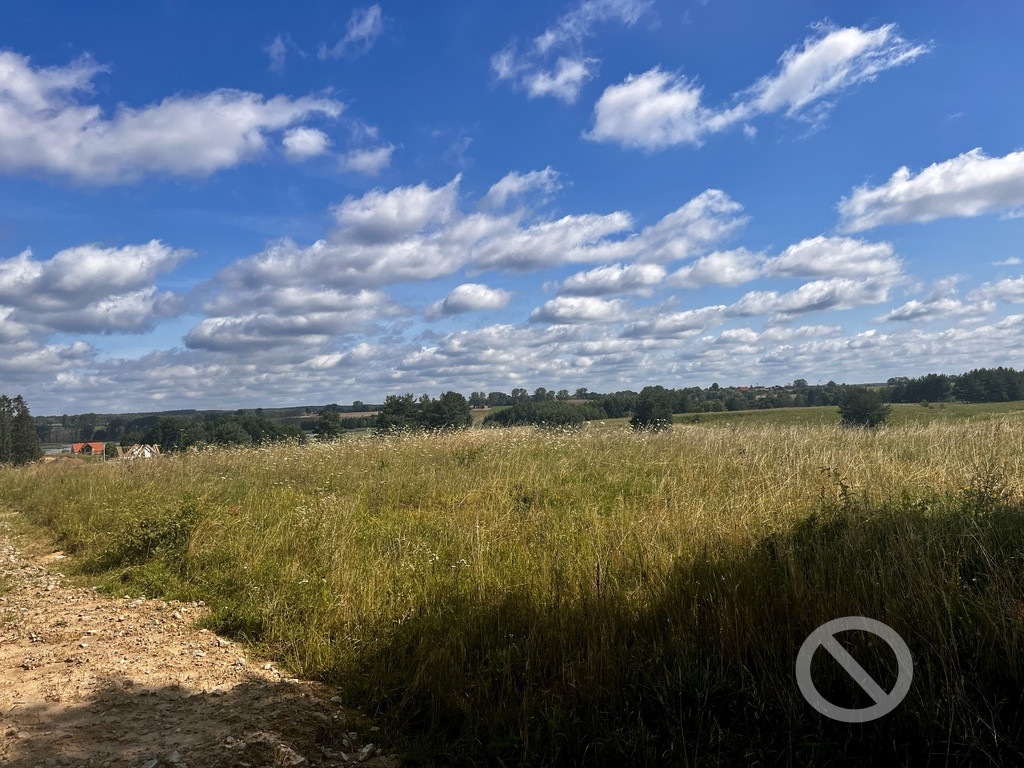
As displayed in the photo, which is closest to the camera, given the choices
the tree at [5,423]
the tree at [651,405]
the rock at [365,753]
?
the rock at [365,753]

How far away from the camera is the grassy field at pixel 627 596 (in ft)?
11.0

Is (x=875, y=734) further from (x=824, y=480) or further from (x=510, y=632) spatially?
(x=824, y=480)

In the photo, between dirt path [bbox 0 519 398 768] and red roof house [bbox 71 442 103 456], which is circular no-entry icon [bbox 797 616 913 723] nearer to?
dirt path [bbox 0 519 398 768]

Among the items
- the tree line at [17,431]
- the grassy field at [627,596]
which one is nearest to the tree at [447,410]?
the grassy field at [627,596]

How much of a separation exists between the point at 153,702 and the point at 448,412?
82.4 ft

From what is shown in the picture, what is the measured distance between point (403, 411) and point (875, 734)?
28.2m

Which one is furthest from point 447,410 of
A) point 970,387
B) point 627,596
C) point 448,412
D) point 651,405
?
point 970,387

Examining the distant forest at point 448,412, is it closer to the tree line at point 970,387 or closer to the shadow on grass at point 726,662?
the tree line at point 970,387

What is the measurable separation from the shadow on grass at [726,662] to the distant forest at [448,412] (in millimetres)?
14307

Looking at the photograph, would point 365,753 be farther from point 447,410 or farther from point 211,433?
point 447,410

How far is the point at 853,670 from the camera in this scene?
11.5 ft

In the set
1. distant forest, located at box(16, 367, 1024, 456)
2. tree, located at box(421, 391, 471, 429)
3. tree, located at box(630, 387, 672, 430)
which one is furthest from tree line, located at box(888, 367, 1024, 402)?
tree, located at box(421, 391, 471, 429)

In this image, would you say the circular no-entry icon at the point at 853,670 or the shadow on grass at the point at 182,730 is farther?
the shadow on grass at the point at 182,730

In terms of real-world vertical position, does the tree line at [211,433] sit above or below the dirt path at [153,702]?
above
